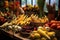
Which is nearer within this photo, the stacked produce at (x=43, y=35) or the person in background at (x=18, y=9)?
the stacked produce at (x=43, y=35)

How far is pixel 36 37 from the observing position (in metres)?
2.58

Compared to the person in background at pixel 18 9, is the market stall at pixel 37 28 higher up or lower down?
lower down

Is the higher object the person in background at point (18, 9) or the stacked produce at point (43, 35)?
the person in background at point (18, 9)

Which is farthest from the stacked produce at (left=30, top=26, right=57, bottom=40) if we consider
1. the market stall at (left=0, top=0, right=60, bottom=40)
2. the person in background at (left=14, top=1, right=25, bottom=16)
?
the person in background at (left=14, top=1, right=25, bottom=16)

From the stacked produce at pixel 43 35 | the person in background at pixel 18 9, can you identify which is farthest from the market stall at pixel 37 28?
the person in background at pixel 18 9

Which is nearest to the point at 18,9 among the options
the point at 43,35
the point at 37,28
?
the point at 37,28

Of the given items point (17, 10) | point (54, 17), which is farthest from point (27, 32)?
point (17, 10)

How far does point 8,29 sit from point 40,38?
1.28 meters

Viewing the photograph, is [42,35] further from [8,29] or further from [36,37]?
[8,29]

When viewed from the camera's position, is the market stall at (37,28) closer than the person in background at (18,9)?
Yes

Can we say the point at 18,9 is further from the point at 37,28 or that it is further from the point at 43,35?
the point at 43,35

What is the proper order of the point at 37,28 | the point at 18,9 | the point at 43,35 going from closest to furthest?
the point at 43,35
the point at 37,28
the point at 18,9

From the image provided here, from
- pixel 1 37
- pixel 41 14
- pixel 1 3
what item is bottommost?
pixel 1 37

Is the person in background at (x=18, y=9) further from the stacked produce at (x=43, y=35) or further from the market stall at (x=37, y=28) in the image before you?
the stacked produce at (x=43, y=35)
